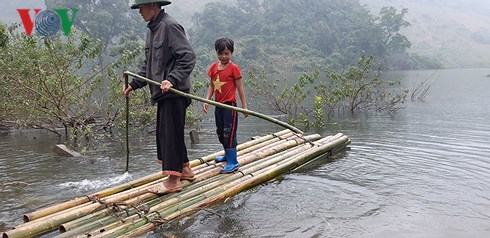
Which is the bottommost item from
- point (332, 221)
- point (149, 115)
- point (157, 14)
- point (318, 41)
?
point (332, 221)

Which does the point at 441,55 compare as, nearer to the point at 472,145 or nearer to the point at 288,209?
the point at 472,145

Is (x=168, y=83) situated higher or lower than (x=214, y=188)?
higher

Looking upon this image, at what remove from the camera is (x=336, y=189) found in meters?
5.42

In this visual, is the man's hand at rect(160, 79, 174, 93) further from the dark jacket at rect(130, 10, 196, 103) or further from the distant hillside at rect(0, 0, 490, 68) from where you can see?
the distant hillside at rect(0, 0, 490, 68)

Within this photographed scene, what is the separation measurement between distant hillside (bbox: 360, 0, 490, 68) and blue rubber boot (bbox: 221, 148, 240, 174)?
2740 inches

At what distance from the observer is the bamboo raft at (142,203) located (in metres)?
3.77

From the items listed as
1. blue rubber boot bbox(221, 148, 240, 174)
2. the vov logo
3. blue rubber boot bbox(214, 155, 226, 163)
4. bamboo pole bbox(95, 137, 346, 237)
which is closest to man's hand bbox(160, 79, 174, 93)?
bamboo pole bbox(95, 137, 346, 237)

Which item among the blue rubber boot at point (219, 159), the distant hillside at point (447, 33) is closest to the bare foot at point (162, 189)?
the blue rubber boot at point (219, 159)

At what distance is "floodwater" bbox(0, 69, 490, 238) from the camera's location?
4.19m

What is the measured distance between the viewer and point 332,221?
14.2 feet

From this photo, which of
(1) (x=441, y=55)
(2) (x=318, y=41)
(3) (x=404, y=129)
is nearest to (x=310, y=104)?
(3) (x=404, y=129)

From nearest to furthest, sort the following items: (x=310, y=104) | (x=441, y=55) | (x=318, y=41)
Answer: (x=310, y=104) < (x=318, y=41) < (x=441, y=55)

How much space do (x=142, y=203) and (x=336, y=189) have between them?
94.5 inches

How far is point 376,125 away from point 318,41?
159ft
